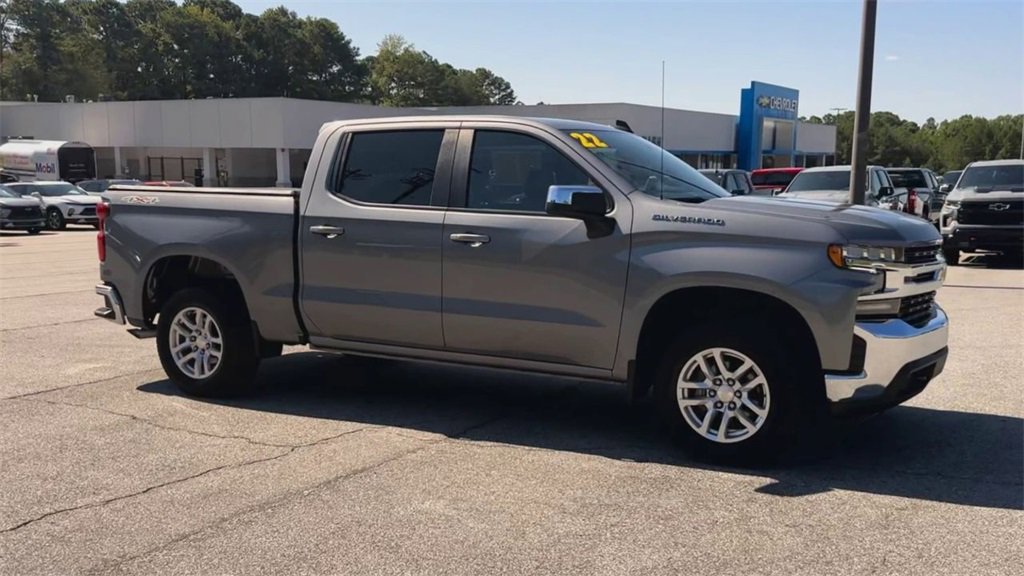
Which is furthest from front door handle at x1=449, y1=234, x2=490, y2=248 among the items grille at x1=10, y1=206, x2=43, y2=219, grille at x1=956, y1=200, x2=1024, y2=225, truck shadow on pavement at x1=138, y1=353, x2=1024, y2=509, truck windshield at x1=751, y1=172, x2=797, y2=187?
grille at x1=10, y1=206, x2=43, y2=219

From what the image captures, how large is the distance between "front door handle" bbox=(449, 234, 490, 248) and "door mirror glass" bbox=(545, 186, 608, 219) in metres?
0.54

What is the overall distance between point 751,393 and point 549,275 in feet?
4.53

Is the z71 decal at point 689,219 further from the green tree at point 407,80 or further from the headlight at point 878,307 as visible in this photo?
the green tree at point 407,80

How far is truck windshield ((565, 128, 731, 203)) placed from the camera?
18.7 ft

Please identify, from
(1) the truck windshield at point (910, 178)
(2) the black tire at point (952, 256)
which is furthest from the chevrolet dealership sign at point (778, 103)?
(2) the black tire at point (952, 256)

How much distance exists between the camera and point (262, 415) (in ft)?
21.2

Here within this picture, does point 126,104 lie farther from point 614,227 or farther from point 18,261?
point 614,227

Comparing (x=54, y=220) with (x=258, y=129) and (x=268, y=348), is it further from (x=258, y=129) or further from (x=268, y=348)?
(x=268, y=348)

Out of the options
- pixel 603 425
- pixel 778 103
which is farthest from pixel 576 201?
pixel 778 103

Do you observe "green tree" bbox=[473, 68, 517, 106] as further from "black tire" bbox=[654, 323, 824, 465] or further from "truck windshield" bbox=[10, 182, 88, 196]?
"black tire" bbox=[654, 323, 824, 465]

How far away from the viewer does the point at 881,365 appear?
488 cm

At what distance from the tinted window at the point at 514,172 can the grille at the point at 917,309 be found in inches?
77.7

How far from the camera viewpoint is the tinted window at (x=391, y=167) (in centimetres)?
614

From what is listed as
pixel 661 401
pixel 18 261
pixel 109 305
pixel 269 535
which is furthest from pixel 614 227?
pixel 18 261
